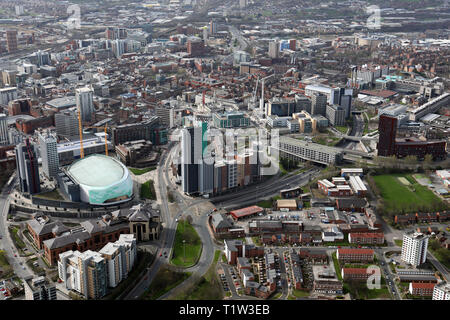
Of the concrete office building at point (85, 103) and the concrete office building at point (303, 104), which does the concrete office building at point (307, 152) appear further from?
the concrete office building at point (85, 103)

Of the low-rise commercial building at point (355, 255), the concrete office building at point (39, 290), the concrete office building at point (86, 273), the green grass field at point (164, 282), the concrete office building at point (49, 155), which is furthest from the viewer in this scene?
the concrete office building at point (49, 155)

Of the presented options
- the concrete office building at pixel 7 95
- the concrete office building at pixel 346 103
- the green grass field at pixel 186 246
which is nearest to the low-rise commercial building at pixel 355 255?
the green grass field at pixel 186 246

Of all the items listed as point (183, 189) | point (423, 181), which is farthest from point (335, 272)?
point (423, 181)

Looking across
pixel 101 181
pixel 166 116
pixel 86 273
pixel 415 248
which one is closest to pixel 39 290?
pixel 86 273

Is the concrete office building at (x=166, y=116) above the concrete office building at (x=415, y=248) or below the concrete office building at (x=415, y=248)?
above

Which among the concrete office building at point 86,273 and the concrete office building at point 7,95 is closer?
the concrete office building at point 86,273

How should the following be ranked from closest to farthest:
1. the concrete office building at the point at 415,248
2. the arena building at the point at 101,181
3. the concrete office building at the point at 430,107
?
the concrete office building at the point at 415,248 → the arena building at the point at 101,181 → the concrete office building at the point at 430,107

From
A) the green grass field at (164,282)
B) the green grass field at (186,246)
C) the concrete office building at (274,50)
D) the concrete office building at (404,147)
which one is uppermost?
the concrete office building at (274,50)
